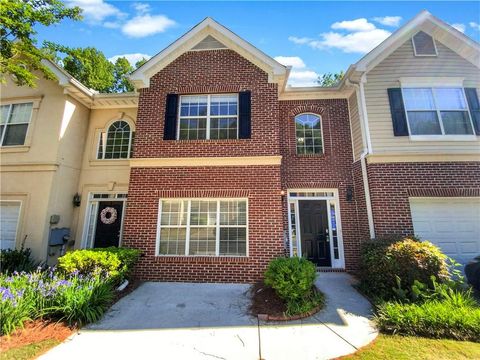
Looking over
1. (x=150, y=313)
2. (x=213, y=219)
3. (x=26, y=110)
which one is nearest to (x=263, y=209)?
(x=213, y=219)

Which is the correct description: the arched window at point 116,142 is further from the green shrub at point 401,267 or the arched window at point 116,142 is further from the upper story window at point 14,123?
the green shrub at point 401,267

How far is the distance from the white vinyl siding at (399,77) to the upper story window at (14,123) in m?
12.4

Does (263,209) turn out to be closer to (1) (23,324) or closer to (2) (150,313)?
(2) (150,313)

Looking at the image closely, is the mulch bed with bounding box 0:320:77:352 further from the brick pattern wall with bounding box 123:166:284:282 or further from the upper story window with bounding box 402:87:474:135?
the upper story window with bounding box 402:87:474:135

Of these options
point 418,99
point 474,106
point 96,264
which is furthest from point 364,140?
point 96,264

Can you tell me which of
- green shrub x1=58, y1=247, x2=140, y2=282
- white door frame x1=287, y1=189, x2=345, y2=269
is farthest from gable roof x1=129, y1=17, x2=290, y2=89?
green shrub x1=58, y1=247, x2=140, y2=282

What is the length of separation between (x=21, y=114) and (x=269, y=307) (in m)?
11.2

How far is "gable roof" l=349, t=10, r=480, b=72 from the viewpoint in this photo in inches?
326

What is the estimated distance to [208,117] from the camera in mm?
8367

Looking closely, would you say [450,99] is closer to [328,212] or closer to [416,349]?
[328,212]

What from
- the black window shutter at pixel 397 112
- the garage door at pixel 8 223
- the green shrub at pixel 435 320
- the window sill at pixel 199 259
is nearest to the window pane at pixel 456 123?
the black window shutter at pixel 397 112

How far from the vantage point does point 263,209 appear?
7.35 metres

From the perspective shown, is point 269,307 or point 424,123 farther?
point 424,123

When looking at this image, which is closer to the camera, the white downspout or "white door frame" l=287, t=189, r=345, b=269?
the white downspout
